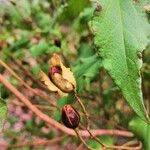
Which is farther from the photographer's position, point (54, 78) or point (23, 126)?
point (23, 126)

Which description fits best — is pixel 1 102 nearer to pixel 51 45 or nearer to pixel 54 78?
pixel 54 78

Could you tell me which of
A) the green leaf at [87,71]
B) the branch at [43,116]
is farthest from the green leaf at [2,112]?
the green leaf at [87,71]

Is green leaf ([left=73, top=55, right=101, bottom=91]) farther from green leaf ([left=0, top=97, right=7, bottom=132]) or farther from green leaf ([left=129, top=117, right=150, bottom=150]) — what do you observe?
green leaf ([left=0, top=97, right=7, bottom=132])

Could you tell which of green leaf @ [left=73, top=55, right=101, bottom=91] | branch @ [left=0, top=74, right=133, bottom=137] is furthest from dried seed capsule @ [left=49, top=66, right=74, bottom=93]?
green leaf @ [left=73, top=55, right=101, bottom=91]

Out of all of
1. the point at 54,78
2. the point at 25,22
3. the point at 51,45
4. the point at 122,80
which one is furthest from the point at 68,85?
the point at 25,22

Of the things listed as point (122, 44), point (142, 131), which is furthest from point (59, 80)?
point (142, 131)

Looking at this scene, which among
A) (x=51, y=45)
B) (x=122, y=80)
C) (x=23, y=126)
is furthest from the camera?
(x=23, y=126)
